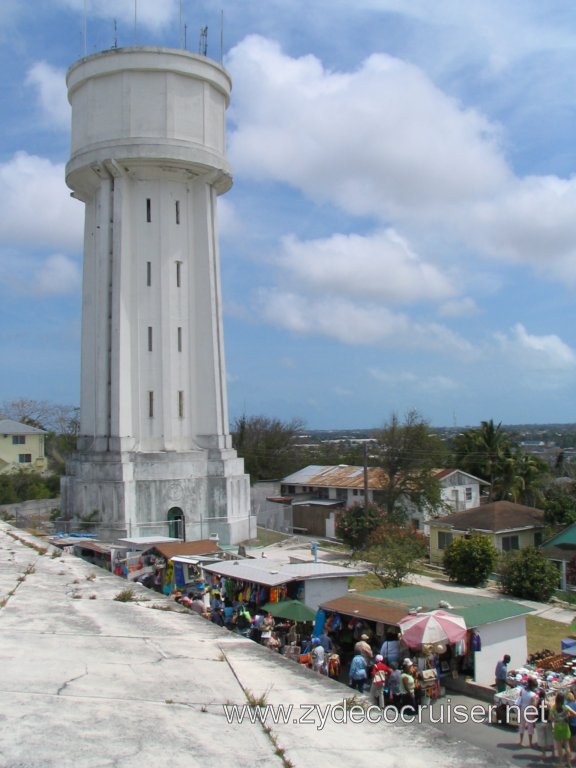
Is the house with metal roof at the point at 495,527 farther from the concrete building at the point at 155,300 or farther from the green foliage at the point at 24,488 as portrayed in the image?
the green foliage at the point at 24,488

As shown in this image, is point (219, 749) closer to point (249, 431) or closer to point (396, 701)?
point (396, 701)

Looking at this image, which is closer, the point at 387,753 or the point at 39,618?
the point at 387,753

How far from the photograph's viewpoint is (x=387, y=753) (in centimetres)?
483

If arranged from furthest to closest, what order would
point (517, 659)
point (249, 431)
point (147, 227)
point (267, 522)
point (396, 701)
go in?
point (249, 431) → point (267, 522) → point (147, 227) → point (517, 659) → point (396, 701)

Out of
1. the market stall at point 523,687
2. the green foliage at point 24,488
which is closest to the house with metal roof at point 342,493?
the green foliage at point 24,488

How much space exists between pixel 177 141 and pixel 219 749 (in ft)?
113

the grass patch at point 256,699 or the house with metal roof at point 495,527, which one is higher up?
the grass patch at point 256,699

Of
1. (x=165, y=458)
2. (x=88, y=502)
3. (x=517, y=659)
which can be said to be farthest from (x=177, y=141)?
(x=517, y=659)

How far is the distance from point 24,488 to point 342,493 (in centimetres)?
2346

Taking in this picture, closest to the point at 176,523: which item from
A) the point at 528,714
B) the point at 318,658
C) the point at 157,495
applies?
the point at 157,495

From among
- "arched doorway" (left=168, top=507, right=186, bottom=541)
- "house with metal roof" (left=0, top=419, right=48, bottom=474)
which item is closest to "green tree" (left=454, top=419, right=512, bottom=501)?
"arched doorway" (left=168, top=507, right=186, bottom=541)

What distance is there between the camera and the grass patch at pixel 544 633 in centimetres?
2138

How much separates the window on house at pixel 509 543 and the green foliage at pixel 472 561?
18.9 feet

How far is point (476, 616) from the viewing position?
16.4 m
